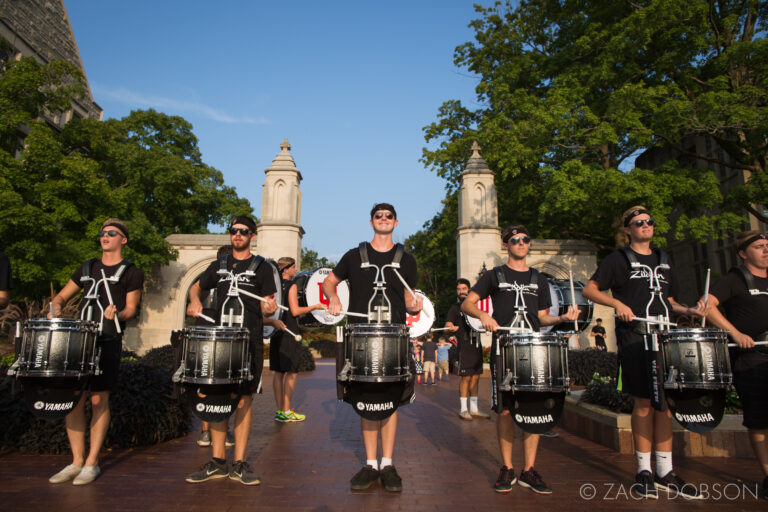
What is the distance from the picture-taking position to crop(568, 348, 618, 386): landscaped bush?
36.9 ft

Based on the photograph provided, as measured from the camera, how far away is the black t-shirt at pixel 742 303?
176 inches

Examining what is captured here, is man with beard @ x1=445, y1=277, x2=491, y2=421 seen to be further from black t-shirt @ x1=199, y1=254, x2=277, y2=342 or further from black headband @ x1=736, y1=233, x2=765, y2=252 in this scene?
black t-shirt @ x1=199, y1=254, x2=277, y2=342

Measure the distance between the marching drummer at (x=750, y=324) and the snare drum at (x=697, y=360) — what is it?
1.75 feet

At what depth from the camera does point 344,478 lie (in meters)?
4.53

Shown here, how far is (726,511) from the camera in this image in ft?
12.0

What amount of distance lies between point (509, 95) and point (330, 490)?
66.4ft

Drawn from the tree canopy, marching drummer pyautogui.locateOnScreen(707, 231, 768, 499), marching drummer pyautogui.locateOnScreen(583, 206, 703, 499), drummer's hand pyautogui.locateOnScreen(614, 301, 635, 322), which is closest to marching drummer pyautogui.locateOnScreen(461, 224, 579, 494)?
drummer's hand pyautogui.locateOnScreen(614, 301, 635, 322)

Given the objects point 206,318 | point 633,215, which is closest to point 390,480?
point 206,318

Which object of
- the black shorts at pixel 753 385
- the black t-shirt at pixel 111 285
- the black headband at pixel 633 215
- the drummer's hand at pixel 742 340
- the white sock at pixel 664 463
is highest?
the black headband at pixel 633 215

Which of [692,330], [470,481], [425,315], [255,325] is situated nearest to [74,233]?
[425,315]

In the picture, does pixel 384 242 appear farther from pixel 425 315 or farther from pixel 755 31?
pixel 755 31

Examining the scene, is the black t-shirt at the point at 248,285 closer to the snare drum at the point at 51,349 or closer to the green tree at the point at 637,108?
the snare drum at the point at 51,349

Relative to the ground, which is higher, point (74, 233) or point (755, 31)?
point (755, 31)

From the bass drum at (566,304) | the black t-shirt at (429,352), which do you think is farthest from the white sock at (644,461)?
the black t-shirt at (429,352)
